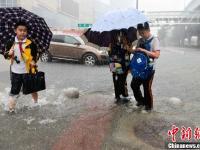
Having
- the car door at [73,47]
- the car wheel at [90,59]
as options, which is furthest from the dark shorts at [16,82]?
the car door at [73,47]

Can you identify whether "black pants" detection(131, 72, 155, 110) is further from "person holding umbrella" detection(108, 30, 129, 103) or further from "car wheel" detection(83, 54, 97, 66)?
"car wheel" detection(83, 54, 97, 66)

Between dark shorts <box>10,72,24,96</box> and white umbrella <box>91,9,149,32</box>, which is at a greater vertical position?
white umbrella <box>91,9,149,32</box>

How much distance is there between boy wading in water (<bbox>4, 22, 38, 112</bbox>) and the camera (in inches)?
277

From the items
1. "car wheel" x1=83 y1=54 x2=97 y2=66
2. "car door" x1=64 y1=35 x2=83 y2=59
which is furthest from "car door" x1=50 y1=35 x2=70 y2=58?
"car wheel" x1=83 y1=54 x2=97 y2=66

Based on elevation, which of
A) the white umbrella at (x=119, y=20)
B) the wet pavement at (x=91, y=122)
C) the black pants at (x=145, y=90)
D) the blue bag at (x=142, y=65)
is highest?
the white umbrella at (x=119, y=20)

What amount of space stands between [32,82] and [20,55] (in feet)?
1.90

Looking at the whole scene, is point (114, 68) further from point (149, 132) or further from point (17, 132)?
point (17, 132)

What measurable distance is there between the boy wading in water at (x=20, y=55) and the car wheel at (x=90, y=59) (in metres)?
12.4

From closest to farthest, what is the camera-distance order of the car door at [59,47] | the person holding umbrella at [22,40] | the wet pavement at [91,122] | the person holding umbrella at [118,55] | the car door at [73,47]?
the wet pavement at [91,122]
the person holding umbrella at [22,40]
the person holding umbrella at [118,55]
the car door at [73,47]
the car door at [59,47]

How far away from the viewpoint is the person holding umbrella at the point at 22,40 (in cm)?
707

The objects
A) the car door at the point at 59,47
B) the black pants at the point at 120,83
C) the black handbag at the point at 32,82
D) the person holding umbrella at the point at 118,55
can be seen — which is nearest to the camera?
the black handbag at the point at 32,82

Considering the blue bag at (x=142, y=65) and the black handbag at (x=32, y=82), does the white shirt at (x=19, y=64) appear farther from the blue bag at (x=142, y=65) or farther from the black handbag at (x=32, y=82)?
the blue bag at (x=142, y=65)

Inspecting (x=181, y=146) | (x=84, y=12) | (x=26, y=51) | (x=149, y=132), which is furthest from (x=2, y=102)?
(x=84, y=12)

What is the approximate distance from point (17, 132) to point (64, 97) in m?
3.06
